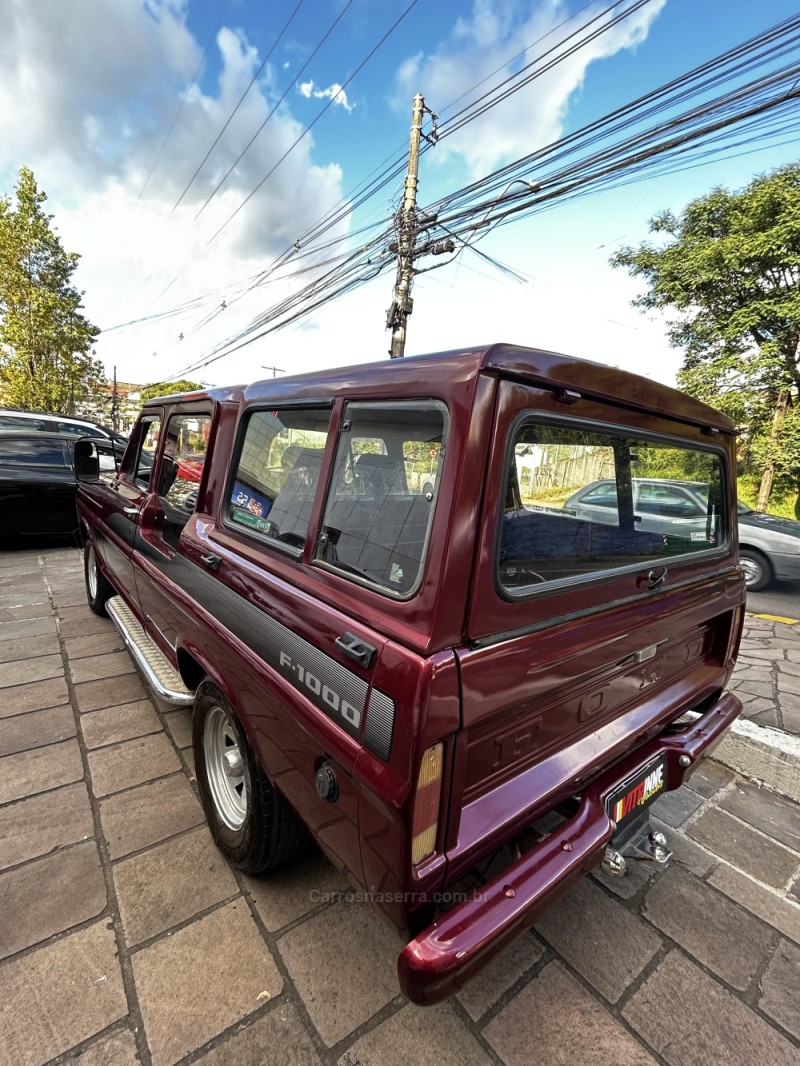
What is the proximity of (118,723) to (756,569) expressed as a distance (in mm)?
7607

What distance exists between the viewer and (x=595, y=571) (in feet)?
4.99

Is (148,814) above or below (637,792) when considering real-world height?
below

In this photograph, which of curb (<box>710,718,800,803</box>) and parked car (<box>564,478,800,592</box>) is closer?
parked car (<box>564,478,800,592</box>)

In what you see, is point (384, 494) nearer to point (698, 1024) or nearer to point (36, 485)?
point (698, 1024)

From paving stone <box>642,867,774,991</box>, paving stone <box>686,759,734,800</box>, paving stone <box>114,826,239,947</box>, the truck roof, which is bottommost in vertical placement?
paving stone <box>114,826,239,947</box>

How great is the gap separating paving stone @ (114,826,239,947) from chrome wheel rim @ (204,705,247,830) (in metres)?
0.18

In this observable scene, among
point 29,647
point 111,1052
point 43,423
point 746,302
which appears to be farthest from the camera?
point 746,302

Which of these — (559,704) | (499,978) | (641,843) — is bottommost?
(499,978)

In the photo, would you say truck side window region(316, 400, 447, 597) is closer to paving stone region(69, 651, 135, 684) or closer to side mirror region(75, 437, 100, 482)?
paving stone region(69, 651, 135, 684)

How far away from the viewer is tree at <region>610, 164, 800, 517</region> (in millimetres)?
11375

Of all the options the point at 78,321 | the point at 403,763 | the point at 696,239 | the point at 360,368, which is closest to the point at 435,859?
the point at 403,763

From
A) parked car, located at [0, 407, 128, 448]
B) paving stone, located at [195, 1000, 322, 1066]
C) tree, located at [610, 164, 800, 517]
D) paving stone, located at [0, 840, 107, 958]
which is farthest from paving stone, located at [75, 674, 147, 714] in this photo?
tree, located at [610, 164, 800, 517]

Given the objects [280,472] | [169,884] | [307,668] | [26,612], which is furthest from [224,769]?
[26,612]

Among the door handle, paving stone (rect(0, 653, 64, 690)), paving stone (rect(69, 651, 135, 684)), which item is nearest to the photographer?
the door handle
